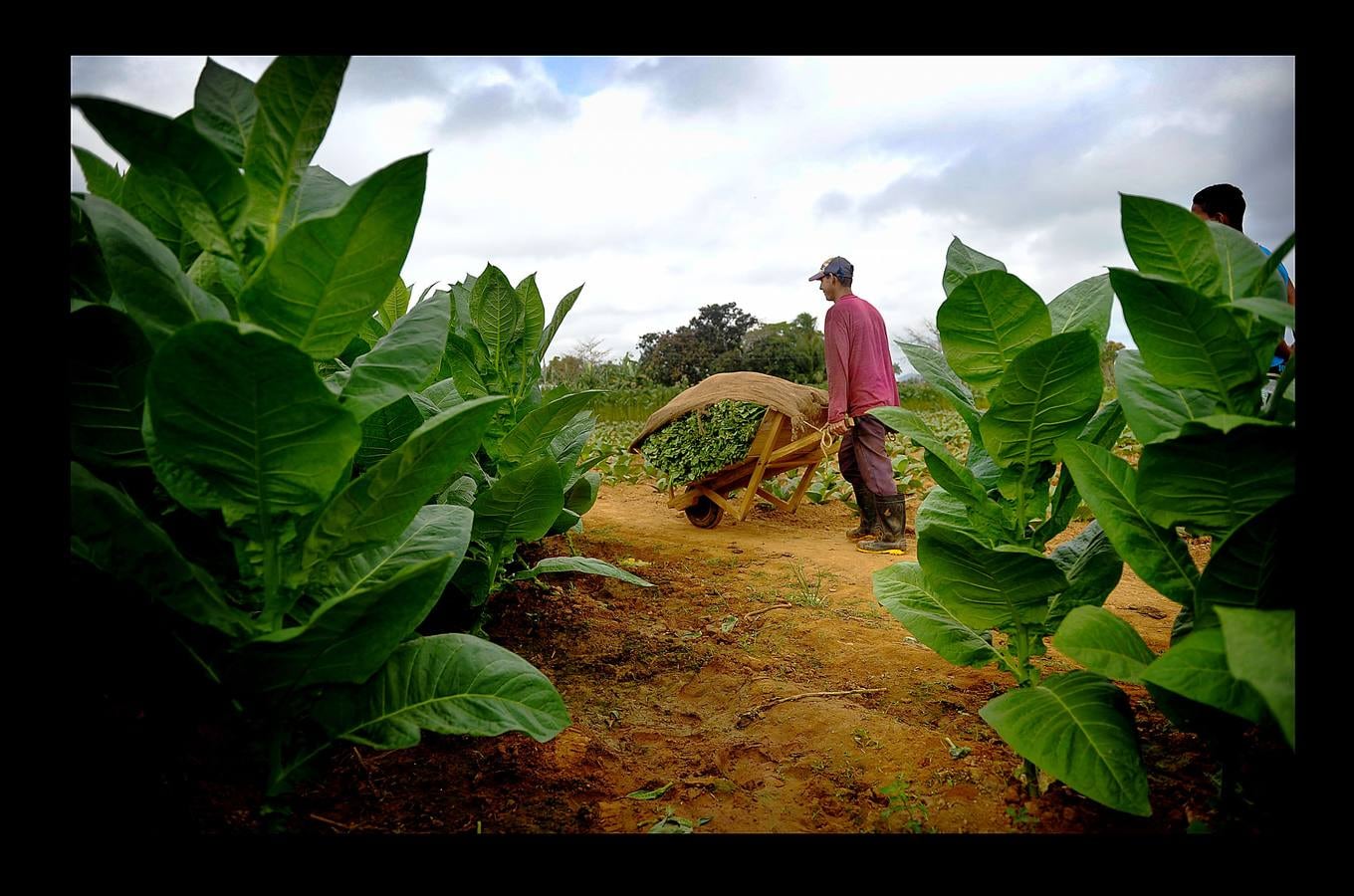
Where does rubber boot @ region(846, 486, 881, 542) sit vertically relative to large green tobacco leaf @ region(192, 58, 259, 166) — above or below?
below

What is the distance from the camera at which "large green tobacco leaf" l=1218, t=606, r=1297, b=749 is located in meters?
0.98

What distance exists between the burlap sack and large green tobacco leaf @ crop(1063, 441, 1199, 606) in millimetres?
4355

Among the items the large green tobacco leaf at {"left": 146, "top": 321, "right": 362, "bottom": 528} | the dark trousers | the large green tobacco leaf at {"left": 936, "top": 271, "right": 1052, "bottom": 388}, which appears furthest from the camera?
the dark trousers

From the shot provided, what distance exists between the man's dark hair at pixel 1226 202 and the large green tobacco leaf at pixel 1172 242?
3.06 m

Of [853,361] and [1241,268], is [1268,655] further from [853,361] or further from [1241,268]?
[853,361]

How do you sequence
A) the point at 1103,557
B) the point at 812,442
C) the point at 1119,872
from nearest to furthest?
1. the point at 1119,872
2. the point at 1103,557
3. the point at 812,442

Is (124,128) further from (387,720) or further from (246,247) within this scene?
(387,720)

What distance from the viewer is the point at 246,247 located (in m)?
1.35

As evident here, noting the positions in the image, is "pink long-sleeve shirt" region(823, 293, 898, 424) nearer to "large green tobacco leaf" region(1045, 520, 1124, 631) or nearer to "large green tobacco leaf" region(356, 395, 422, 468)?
"large green tobacco leaf" region(1045, 520, 1124, 631)

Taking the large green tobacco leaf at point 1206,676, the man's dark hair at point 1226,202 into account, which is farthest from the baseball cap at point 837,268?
the large green tobacco leaf at point 1206,676

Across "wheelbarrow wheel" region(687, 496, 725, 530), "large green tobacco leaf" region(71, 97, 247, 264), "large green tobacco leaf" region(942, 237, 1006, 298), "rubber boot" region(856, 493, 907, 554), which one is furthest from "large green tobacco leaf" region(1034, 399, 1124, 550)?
"wheelbarrow wheel" region(687, 496, 725, 530)

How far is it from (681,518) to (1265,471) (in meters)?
5.98

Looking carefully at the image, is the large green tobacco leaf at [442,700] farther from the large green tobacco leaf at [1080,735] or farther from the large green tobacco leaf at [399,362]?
the large green tobacco leaf at [1080,735]
